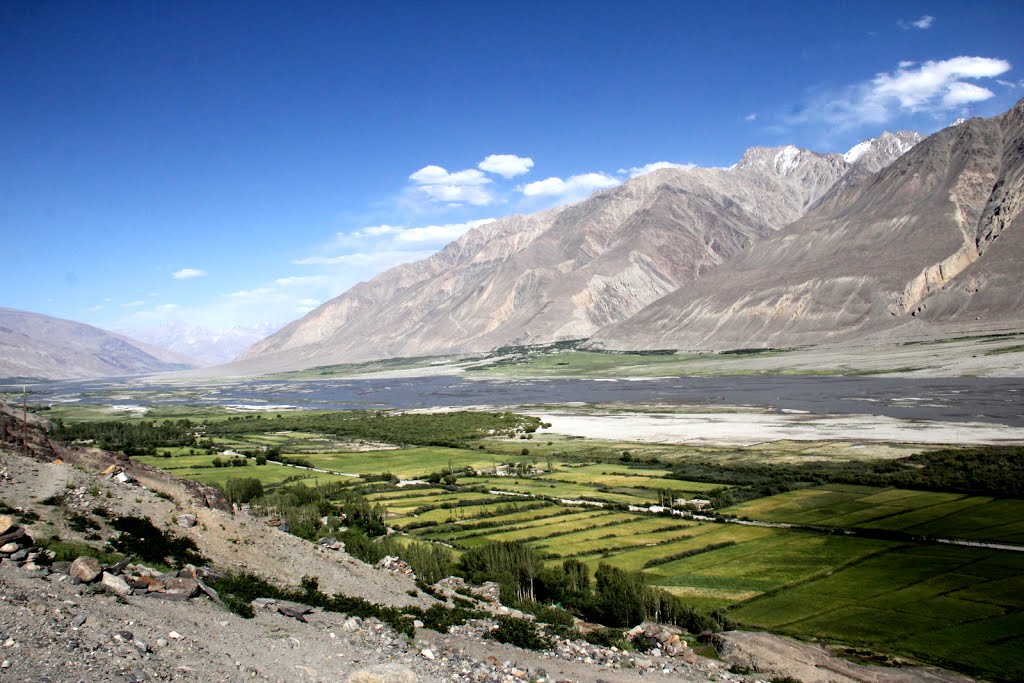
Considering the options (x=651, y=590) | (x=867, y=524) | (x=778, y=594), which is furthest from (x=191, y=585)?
(x=867, y=524)

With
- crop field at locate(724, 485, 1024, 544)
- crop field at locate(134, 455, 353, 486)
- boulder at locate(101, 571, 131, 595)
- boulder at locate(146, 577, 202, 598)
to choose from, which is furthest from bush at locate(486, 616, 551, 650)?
crop field at locate(134, 455, 353, 486)

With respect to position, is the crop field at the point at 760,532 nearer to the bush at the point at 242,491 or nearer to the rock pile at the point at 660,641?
the rock pile at the point at 660,641

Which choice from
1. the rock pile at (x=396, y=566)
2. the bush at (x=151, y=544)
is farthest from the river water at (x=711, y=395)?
the bush at (x=151, y=544)

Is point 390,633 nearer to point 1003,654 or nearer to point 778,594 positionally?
point 778,594

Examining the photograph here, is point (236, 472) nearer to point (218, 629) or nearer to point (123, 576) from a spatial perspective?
point (123, 576)

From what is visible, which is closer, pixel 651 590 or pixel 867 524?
pixel 651 590

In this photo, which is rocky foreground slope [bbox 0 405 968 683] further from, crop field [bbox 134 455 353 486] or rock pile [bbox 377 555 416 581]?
crop field [bbox 134 455 353 486]

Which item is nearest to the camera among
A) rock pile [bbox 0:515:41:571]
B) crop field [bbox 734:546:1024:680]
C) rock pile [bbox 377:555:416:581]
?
rock pile [bbox 0:515:41:571]

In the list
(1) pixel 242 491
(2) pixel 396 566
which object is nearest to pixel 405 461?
(1) pixel 242 491
